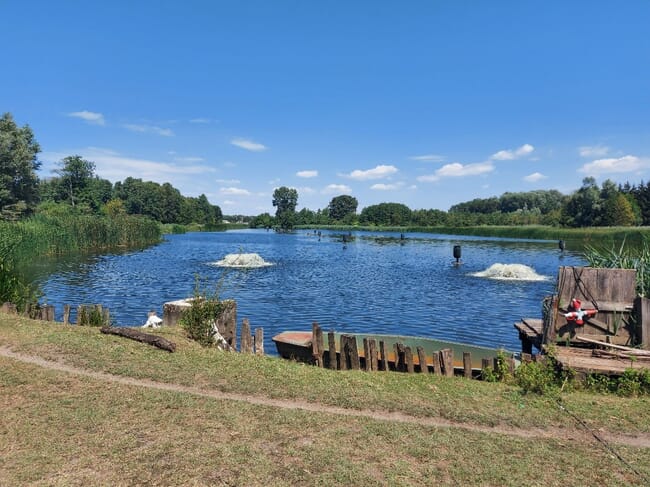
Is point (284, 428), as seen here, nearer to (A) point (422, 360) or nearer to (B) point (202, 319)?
(A) point (422, 360)

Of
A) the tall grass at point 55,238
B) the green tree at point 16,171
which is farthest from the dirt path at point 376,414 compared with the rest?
the green tree at point 16,171

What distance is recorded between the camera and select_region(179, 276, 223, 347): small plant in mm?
12158

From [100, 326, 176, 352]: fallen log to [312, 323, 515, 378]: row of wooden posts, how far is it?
3901 mm

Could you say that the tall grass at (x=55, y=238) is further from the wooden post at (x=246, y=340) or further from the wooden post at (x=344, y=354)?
the wooden post at (x=344, y=354)

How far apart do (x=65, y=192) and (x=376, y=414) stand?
394 feet

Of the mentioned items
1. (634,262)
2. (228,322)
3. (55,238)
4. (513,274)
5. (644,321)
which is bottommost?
(513,274)

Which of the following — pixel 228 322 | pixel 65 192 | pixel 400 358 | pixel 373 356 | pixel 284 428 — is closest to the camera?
pixel 284 428

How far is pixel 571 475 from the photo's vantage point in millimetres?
5695

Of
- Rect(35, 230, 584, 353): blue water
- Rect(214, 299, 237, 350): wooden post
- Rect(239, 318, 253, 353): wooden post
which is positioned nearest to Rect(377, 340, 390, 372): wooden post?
Rect(239, 318, 253, 353): wooden post

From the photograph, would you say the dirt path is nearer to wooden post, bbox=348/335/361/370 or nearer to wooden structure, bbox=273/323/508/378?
wooden structure, bbox=273/323/508/378

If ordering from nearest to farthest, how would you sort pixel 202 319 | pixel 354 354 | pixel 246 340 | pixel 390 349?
pixel 354 354 < pixel 202 319 < pixel 246 340 < pixel 390 349

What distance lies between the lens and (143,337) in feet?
35.3

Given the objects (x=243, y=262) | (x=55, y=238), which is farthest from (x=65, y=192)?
(x=243, y=262)

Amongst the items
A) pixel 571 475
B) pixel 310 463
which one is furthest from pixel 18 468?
pixel 571 475
